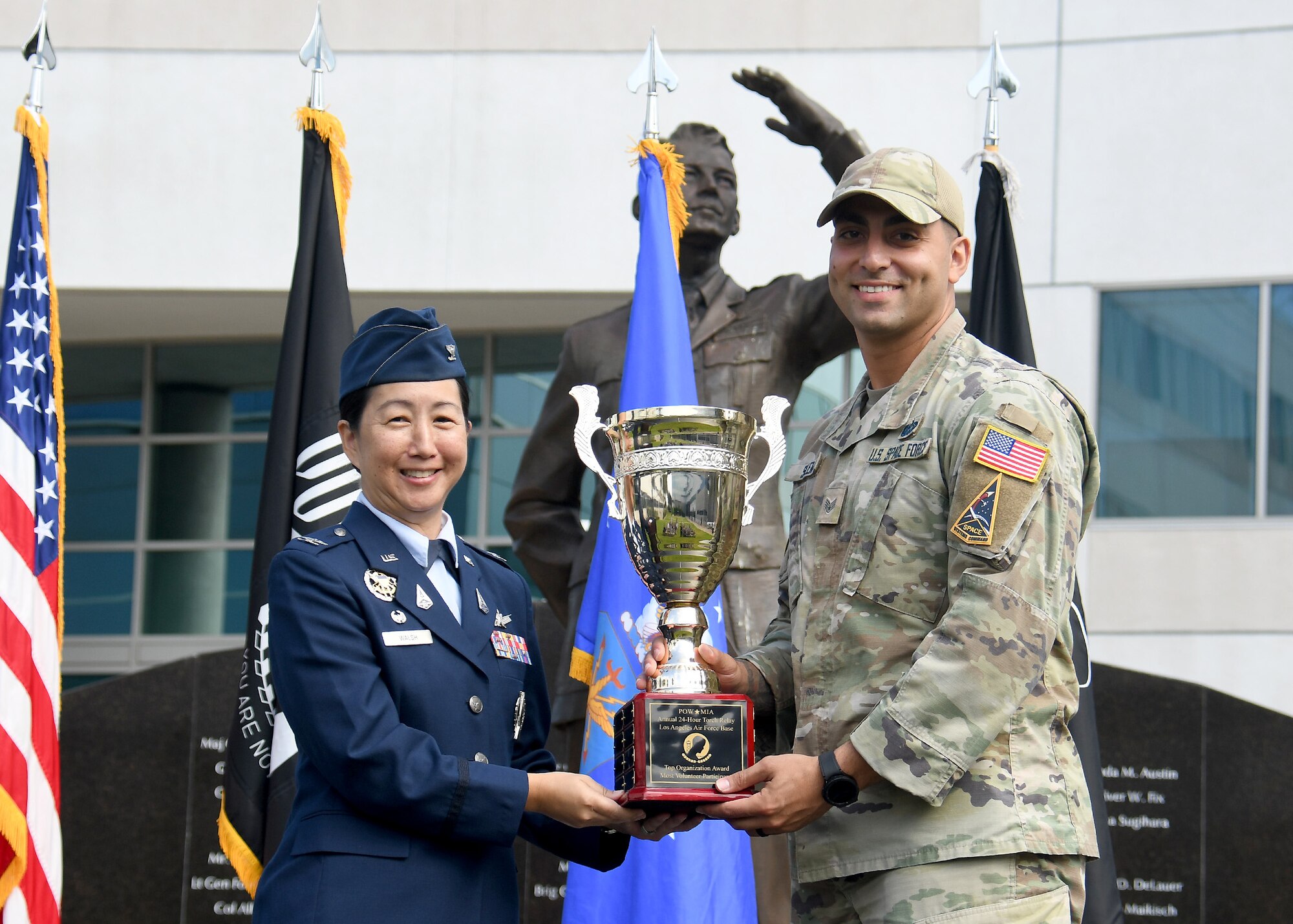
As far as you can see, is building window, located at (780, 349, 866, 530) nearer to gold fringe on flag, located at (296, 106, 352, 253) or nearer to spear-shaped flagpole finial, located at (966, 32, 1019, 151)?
spear-shaped flagpole finial, located at (966, 32, 1019, 151)

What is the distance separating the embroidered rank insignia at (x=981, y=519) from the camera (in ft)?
7.03

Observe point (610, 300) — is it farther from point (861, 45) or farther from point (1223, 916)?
point (1223, 916)

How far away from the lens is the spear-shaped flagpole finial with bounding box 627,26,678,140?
4.30 meters

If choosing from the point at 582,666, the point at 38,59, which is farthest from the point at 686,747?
the point at 38,59

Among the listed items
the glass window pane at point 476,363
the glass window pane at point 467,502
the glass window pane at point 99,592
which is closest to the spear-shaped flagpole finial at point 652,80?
the glass window pane at point 476,363

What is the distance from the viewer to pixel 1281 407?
817cm

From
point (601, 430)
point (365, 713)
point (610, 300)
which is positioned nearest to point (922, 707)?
point (365, 713)

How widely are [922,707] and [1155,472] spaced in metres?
6.59

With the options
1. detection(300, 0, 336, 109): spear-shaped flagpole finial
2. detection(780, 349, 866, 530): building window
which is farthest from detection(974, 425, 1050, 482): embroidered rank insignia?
detection(780, 349, 866, 530): building window

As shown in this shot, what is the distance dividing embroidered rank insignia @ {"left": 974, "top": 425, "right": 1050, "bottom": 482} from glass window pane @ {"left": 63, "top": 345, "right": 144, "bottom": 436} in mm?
8502

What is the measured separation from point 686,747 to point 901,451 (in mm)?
565

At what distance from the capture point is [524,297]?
852 cm

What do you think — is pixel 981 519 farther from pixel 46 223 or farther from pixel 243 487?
pixel 243 487

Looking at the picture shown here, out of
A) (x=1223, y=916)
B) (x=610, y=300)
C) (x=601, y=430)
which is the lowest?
(x=1223, y=916)
